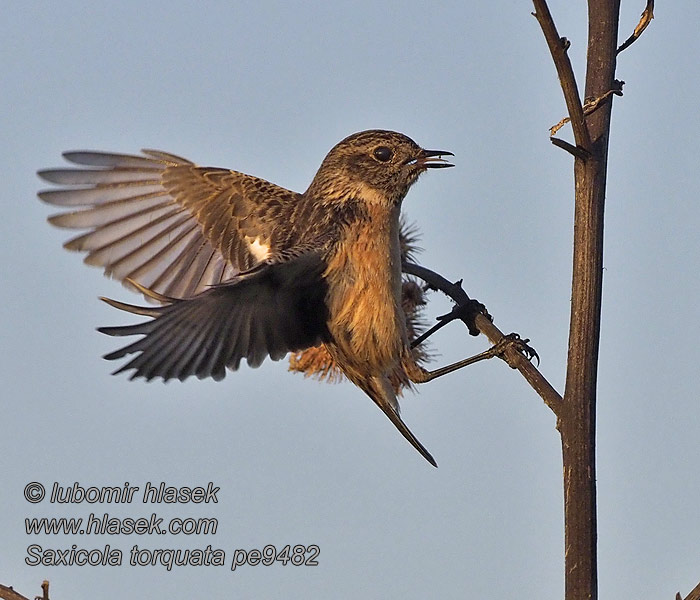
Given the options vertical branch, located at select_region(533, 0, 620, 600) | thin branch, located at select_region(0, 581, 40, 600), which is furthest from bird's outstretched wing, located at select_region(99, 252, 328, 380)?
vertical branch, located at select_region(533, 0, 620, 600)

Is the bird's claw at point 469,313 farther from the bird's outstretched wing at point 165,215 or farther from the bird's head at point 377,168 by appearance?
the bird's outstretched wing at point 165,215

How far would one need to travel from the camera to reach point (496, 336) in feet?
15.6

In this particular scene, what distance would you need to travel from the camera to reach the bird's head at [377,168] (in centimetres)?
591

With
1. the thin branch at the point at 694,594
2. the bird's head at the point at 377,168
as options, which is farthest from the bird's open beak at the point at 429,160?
the thin branch at the point at 694,594

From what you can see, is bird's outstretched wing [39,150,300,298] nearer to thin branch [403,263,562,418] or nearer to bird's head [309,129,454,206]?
bird's head [309,129,454,206]

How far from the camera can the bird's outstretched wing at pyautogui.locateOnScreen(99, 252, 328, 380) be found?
4312 millimetres

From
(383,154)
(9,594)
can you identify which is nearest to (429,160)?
(383,154)

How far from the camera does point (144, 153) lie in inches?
287

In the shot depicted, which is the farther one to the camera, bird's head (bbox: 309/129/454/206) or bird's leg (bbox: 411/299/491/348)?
bird's head (bbox: 309/129/454/206)

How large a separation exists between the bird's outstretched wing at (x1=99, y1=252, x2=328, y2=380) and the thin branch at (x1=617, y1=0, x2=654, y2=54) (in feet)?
6.02

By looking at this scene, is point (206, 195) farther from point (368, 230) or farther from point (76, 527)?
point (76, 527)

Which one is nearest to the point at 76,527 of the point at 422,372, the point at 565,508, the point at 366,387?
the point at 366,387

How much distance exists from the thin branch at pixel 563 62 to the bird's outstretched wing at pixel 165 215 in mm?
3192

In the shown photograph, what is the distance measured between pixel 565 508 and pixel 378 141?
10.7ft
